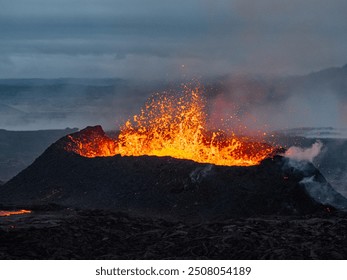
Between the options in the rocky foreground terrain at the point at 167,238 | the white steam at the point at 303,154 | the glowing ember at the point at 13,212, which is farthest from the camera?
the white steam at the point at 303,154

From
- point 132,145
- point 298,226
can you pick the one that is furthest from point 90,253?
point 132,145

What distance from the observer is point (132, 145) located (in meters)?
35.9

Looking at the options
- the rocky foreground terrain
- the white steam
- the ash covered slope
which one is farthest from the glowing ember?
the white steam

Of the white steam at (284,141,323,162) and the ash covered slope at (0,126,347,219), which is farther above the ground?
the white steam at (284,141,323,162)

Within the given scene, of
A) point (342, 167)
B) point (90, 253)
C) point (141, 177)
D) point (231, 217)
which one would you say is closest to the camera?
point (90, 253)

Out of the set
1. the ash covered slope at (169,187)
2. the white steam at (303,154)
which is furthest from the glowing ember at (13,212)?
the white steam at (303,154)

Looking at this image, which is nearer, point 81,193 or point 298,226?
point 298,226

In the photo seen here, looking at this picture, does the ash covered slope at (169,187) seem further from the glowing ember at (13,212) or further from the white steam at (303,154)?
the glowing ember at (13,212)

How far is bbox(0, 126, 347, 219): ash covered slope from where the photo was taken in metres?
27.3

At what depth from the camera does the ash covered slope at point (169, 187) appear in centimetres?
2728

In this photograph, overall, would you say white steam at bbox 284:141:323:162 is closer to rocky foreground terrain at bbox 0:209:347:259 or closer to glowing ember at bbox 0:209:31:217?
rocky foreground terrain at bbox 0:209:347:259

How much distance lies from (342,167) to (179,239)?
99.7 feet

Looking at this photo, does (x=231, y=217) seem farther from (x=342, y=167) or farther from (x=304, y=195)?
(x=342, y=167)

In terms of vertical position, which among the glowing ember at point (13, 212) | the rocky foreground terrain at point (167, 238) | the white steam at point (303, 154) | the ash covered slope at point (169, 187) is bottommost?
the rocky foreground terrain at point (167, 238)
